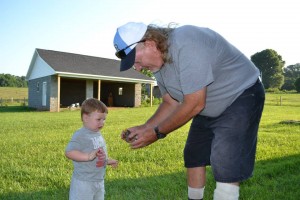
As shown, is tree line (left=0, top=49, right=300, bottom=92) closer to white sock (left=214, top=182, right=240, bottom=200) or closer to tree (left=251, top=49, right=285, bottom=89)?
tree (left=251, top=49, right=285, bottom=89)

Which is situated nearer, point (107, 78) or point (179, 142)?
point (179, 142)

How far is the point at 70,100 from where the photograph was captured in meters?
35.3

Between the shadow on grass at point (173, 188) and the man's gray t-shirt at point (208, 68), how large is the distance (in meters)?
1.81

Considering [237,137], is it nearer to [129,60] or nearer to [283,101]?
[129,60]

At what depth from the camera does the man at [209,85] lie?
266 cm

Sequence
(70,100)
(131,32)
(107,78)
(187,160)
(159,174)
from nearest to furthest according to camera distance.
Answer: (131,32), (187,160), (159,174), (107,78), (70,100)

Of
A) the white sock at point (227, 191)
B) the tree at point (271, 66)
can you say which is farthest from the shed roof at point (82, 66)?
the tree at point (271, 66)

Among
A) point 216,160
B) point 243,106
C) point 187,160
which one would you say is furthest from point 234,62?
point 187,160

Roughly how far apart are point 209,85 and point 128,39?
31.3 inches

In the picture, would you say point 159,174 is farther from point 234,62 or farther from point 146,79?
point 146,79

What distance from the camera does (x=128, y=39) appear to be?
278 cm

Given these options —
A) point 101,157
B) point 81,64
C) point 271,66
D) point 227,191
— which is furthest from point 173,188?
point 271,66

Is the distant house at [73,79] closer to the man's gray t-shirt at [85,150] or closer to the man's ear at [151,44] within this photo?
the man's gray t-shirt at [85,150]

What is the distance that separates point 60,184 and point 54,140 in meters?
4.71
